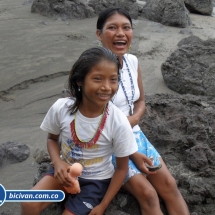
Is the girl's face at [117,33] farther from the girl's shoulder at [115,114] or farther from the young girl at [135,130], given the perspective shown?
the girl's shoulder at [115,114]

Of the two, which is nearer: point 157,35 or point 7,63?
point 7,63

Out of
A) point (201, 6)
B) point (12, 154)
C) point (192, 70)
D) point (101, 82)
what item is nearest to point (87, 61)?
point (101, 82)

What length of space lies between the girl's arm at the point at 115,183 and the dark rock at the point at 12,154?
5.61 feet

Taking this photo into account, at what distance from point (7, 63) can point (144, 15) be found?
507 centimetres

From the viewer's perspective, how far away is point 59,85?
561 cm

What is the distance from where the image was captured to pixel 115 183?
212 cm

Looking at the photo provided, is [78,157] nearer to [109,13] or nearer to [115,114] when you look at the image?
[115,114]

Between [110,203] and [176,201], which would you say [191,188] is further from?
[110,203]

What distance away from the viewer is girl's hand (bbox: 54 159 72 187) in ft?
6.79

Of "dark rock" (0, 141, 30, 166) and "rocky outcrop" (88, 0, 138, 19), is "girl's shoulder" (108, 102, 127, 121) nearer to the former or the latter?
"dark rock" (0, 141, 30, 166)

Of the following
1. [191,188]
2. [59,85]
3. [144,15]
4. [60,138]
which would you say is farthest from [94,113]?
[144,15]

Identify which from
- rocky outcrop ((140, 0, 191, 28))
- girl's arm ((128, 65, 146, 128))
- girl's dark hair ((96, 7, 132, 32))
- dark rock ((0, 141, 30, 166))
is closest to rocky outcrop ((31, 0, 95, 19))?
rocky outcrop ((140, 0, 191, 28))

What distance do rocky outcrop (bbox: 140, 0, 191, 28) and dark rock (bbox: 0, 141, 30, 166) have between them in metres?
6.71

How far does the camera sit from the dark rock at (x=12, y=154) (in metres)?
3.62
